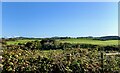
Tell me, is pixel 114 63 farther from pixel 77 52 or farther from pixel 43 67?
pixel 43 67

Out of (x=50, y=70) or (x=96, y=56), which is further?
(x=96, y=56)

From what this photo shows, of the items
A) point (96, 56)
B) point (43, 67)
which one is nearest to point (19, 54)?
point (43, 67)

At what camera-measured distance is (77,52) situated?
12188mm

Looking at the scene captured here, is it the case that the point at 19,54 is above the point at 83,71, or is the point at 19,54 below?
above

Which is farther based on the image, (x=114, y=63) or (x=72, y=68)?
A: (x=114, y=63)

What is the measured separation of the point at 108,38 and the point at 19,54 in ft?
33.1

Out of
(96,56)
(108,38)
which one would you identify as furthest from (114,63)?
(108,38)

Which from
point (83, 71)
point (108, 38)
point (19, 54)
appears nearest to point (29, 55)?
point (19, 54)

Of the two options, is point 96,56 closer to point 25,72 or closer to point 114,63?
point 114,63

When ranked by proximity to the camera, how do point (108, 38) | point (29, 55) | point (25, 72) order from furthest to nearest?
1. point (108, 38)
2. point (29, 55)
3. point (25, 72)

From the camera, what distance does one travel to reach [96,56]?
39.3ft

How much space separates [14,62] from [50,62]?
1312 mm

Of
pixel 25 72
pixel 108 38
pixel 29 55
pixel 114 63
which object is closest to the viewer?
pixel 25 72

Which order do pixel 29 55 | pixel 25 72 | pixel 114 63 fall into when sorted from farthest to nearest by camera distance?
pixel 114 63 < pixel 29 55 < pixel 25 72
